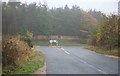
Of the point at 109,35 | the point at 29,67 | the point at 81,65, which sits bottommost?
the point at 81,65

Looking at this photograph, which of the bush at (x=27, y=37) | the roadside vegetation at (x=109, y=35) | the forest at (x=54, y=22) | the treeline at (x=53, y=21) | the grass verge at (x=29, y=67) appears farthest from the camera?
the treeline at (x=53, y=21)

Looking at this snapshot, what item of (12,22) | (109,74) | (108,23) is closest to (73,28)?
(12,22)

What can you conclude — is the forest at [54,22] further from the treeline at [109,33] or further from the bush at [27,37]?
the bush at [27,37]

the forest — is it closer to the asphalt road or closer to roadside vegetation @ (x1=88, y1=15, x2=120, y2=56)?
roadside vegetation @ (x1=88, y1=15, x2=120, y2=56)

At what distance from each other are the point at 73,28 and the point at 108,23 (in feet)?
118

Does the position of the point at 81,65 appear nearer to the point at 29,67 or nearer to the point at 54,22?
the point at 29,67

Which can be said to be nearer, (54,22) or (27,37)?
(27,37)

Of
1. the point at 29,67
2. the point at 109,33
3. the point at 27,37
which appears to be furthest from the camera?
the point at 109,33

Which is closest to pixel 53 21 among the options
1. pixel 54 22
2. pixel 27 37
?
pixel 54 22

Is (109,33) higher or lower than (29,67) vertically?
higher

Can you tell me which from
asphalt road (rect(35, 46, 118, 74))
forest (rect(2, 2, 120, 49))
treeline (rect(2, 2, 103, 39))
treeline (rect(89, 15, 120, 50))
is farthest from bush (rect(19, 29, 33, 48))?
treeline (rect(2, 2, 103, 39))

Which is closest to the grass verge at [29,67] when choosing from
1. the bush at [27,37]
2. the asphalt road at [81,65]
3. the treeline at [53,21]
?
the asphalt road at [81,65]

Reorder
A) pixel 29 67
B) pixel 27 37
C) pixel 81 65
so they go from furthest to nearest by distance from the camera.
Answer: pixel 27 37
pixel 81 65
pixel 29 67

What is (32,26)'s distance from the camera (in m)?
62.5
